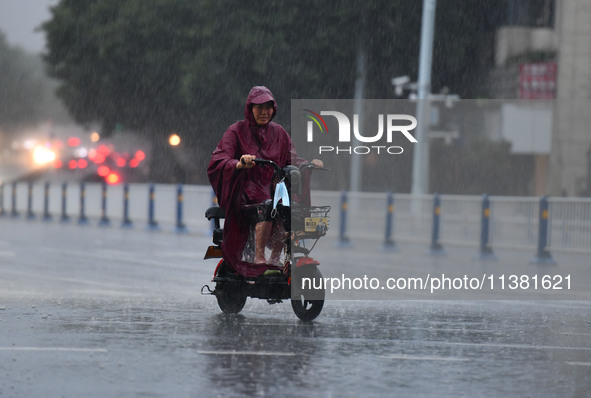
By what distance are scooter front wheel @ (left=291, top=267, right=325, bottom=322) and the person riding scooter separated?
0.24 m

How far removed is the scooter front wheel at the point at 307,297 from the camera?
9844 mm

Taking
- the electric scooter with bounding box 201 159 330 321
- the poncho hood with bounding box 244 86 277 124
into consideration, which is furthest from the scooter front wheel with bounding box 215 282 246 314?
the poncho hood with bounding box 244 86 277 124

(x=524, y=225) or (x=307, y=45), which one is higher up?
(x=307, y=45)

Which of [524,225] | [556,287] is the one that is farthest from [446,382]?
[524,225]

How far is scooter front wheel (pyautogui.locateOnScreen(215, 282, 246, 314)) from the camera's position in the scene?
404 inches

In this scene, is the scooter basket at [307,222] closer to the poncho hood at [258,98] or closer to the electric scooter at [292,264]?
the electric scooter at [292,264]

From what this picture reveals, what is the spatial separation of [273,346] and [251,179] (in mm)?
1835

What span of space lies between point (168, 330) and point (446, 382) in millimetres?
2829

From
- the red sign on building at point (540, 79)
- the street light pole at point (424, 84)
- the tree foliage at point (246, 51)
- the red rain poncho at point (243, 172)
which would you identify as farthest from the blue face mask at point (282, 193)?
the red sign on building at point (540, 79)

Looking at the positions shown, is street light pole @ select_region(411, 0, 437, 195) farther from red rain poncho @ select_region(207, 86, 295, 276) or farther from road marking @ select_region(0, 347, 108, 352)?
road marking @ select_region(0, 347, 108, 352)

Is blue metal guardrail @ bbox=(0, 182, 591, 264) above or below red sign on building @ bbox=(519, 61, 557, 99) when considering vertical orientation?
below

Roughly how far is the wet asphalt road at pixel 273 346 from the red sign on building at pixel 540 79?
24031 mm

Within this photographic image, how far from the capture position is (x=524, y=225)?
20469 mm

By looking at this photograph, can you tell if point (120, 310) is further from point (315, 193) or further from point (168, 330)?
point (315, 193)
